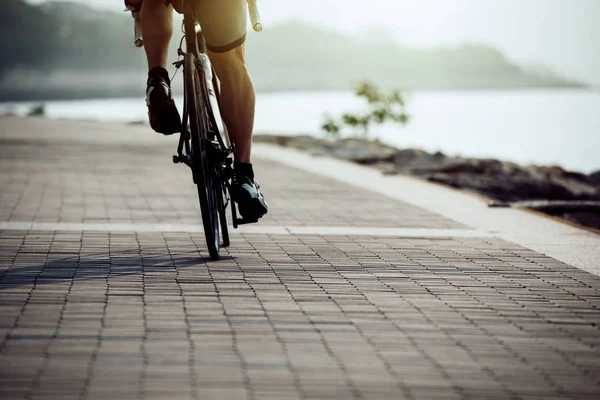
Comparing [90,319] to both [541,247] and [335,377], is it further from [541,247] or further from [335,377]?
[541,247]

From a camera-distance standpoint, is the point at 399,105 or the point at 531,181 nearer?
the point at 531,181

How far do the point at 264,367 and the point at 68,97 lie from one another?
128453 millimetres

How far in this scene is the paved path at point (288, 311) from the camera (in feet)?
10.7

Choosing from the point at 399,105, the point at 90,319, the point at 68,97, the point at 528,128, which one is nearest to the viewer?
the point at 90,319

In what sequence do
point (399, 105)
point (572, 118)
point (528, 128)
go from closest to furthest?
point (399, 105) → point (528, 128) → point (572, 118)

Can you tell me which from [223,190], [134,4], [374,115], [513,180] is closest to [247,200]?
[223,190]

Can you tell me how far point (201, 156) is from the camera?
5.44m

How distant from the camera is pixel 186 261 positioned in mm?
5426

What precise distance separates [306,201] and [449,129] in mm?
37130

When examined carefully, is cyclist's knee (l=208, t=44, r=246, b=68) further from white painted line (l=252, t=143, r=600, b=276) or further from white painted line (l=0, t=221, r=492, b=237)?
white painted line (l=252, t=143, r=600, b=276)

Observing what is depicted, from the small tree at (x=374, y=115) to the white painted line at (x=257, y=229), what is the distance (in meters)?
21.2

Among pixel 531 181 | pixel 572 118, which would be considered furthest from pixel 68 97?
pixel 531 181

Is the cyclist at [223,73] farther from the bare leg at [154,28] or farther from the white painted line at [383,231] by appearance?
the white painted line at [383,231]

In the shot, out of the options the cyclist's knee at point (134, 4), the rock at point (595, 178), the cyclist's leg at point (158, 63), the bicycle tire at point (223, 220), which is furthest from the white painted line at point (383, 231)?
the rock at point (595, 178)
